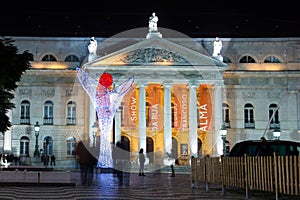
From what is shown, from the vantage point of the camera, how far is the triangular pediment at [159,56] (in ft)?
163

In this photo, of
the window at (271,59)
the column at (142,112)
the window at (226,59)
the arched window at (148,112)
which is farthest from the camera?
the window at (271,59)

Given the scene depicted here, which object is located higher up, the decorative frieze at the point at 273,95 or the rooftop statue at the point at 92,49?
the rooftop statue at the point at 92,49

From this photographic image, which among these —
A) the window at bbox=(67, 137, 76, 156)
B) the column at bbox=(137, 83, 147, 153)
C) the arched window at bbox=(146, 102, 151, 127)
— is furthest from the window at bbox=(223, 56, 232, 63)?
the window at bbox=(67, 137, 76, 156)

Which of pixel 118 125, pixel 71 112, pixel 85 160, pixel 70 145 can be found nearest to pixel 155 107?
pixel 118 125

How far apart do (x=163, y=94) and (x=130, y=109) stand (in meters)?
3.13

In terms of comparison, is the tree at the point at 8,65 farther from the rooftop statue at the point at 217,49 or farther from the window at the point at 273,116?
the window at the point at 273,116

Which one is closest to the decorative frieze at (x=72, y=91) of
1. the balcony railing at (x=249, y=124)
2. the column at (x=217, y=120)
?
the column at (x=217, y=120)

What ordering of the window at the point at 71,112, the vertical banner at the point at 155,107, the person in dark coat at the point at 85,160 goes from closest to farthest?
1. the person in dark coat at the point at 85,160
2. the vertical banner at the point at 155,107
3. the window at the point at 71,112

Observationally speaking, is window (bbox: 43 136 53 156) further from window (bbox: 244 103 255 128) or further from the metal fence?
the metal fence

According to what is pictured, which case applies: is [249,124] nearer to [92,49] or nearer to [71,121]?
[92,49]

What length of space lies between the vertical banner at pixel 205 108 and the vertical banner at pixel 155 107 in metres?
3.34

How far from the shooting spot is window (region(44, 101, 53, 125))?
5322 centimetres

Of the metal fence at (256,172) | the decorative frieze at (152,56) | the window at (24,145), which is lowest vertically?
the metal fence at (256,172)

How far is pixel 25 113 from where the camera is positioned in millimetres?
53125
